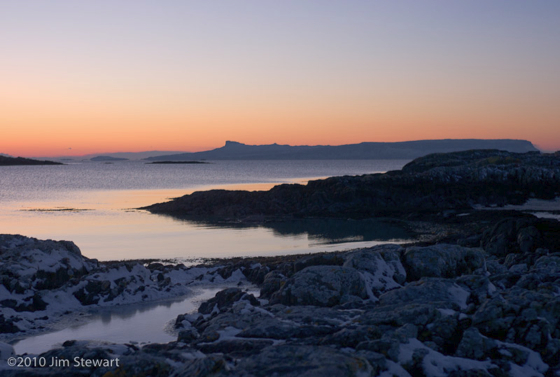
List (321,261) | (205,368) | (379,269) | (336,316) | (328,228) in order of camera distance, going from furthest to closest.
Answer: (328,228) < (321,261) < (379,269) < (336,316) < (205,368)

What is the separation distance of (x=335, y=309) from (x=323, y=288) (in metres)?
0.90

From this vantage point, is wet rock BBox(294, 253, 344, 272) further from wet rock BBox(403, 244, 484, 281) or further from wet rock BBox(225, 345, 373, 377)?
wet rock BBox(225, 345, 373, 377)

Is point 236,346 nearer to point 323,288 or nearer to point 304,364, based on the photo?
point 304,364

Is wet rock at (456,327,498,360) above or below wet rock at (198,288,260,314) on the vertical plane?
above

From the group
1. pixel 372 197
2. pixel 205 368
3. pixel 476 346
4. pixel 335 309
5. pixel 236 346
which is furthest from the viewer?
pixel 372 197

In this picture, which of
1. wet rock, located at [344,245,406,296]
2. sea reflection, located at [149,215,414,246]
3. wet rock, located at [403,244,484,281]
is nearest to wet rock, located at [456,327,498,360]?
wet rock, located at [344,245,406,296]

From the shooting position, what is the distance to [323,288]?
908 centimetres

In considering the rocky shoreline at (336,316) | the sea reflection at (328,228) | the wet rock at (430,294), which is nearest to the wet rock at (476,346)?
the rocky shoreline at (336,316)

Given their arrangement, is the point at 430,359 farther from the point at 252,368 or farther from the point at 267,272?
the point at 267,272

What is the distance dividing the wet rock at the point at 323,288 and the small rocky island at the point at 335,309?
24 mm

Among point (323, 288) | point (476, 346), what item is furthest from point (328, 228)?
point (476, 346)

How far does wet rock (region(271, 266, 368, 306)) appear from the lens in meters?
8.91

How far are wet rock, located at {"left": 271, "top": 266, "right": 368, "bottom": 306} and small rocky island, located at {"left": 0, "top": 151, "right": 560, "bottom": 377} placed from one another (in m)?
0.02

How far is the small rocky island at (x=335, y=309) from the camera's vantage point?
5727 millimetres
